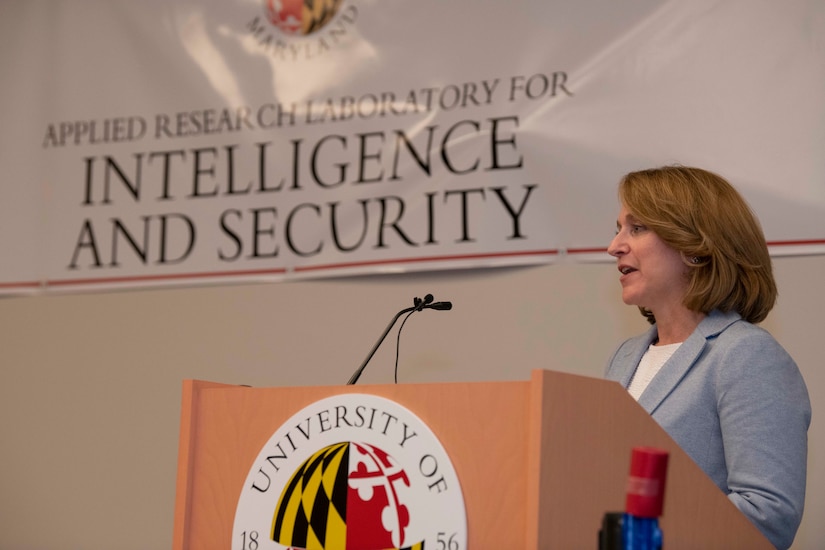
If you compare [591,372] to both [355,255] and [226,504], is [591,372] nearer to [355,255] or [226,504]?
[355,255]

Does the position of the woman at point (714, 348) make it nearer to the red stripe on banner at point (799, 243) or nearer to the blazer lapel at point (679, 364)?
the blazer lapel at point (679, 364)

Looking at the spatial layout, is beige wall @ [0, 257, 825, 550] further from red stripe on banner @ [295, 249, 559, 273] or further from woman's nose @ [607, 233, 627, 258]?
woman's nose @ [607, 233, 627, 258]

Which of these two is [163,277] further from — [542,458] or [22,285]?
[542,458]

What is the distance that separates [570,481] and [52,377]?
8.48 ft

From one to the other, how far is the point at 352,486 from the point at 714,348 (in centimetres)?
81

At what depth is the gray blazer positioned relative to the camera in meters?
1.73

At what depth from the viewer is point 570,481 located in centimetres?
136

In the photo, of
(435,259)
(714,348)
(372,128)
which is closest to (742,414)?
(714,348)

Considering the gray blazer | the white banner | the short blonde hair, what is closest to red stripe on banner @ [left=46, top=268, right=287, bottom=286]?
the white banner

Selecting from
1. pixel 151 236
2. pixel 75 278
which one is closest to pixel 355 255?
pixel 151 236

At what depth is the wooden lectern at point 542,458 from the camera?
1336 millimetres

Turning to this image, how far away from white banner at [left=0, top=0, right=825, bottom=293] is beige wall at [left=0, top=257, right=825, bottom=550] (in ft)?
0.28

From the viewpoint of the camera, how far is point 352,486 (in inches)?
57.6

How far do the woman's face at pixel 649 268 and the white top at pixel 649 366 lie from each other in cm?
8
